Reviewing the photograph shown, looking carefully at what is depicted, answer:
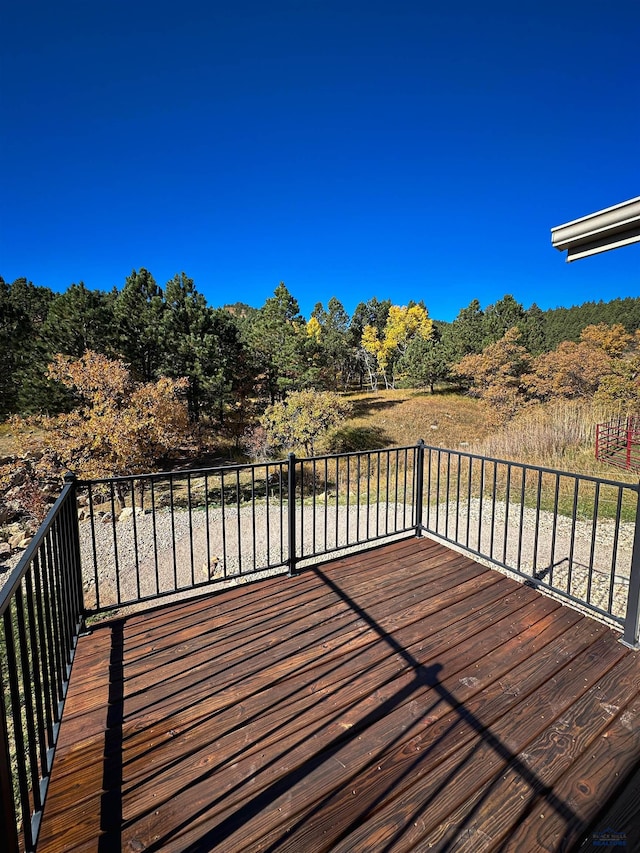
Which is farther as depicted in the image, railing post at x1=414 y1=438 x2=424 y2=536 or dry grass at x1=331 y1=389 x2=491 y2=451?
dry grass at x1=331 y1=389 x2=491 y2=451

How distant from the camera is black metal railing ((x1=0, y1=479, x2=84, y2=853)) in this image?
0.95 m

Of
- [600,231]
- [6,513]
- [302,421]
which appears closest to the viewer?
[600,231]

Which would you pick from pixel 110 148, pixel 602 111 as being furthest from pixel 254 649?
pixel 110 148

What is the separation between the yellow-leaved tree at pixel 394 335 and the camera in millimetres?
32888

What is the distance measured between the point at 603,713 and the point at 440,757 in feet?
2.76

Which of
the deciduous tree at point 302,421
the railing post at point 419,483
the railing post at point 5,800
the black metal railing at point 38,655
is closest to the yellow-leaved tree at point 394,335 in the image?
the deciduous tree at point 302,421

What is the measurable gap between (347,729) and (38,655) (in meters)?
1.30

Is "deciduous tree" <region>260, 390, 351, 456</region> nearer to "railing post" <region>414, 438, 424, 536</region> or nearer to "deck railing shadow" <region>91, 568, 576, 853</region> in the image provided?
"railing post" <region>414, 438, 424, 536</region>

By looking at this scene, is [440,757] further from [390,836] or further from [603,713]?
[603,713]

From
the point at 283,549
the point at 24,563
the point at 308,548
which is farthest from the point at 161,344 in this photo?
the point at 24,563

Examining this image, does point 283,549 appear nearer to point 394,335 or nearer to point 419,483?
point 419,483

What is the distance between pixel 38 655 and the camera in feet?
4.71

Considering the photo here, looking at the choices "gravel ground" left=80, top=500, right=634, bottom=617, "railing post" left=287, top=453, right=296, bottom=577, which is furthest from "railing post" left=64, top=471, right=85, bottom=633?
"gravel ground" left=80, top=500, right=634, bottom=617

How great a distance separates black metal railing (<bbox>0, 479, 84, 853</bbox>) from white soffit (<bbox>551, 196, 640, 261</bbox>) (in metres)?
2.82
